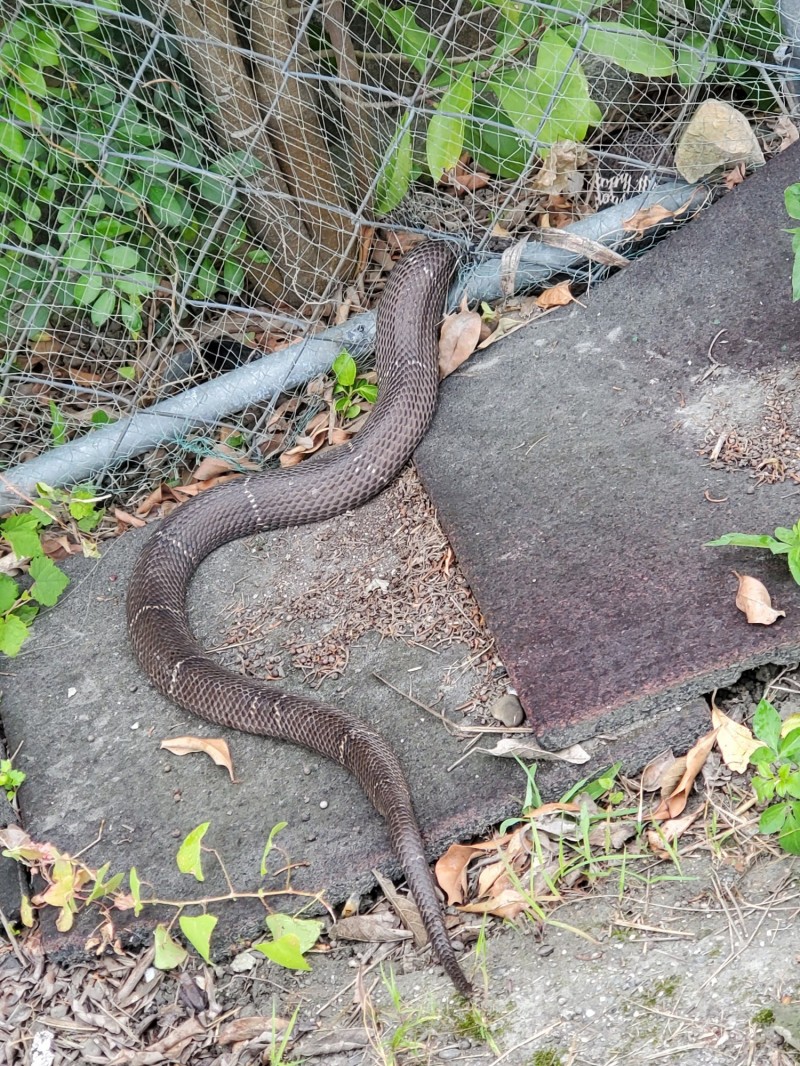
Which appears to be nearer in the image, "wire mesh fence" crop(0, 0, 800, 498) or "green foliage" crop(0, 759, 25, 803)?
"green foliage" crop(0, 759, 25, 803)

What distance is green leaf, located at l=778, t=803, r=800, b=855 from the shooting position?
102 inches

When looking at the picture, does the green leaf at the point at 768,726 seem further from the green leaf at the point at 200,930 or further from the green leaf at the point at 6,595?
the green leaf at the point at 6,595

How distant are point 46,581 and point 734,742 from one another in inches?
112

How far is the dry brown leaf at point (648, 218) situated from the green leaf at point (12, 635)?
3.13m

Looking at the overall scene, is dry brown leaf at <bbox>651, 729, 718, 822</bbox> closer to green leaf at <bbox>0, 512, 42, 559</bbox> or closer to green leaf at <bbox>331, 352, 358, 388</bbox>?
green leaf at <bbox>331, 352, 358, 388</bbox>

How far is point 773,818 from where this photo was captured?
2.62 m

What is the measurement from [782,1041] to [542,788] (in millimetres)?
1009

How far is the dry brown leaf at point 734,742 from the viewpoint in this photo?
3.02 metres

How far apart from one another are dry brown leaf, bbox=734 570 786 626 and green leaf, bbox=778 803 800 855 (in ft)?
2.13

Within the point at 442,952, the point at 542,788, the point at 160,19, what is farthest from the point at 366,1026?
the point at 160,19

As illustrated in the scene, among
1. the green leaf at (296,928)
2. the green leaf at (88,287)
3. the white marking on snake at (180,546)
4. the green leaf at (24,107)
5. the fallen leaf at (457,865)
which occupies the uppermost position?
the green leaf at (24,107)

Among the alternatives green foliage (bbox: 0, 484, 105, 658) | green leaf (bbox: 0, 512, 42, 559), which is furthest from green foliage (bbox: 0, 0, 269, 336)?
green leaf (bbox: 0, 512, 42, 559)

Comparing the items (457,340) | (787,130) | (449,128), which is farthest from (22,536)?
(787,130)

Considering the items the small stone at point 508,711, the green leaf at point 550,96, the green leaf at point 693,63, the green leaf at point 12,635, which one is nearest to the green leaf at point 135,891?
the small stone at point 508,711
